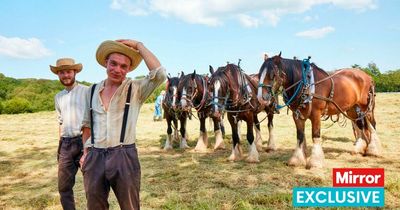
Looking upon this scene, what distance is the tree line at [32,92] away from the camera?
38469 mm

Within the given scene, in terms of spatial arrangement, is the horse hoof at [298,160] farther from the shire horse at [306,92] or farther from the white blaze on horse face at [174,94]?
the white blaze on horse face at [174,94]

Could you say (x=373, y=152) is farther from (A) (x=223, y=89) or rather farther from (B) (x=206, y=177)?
(B) (x=206, y=177)

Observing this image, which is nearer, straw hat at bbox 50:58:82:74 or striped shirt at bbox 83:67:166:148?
striped shirt at bbox 83:67:166:148

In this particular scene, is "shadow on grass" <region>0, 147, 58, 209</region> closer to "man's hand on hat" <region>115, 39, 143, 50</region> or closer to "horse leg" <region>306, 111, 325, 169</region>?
"man's hand on hat" <region>115, 39, 143, 50</region>

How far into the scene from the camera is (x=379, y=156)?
26.8 feet

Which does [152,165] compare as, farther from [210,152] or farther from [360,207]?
[360,207]

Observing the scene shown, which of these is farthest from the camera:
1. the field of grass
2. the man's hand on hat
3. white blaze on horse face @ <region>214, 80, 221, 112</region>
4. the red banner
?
white blaze on horse face @ <region>214, 80, 221, 112</region>

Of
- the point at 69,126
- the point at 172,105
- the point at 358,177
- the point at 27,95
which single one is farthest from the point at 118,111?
the point at 27,95

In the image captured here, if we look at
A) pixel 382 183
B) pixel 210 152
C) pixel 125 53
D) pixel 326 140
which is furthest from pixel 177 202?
pixel 326 140

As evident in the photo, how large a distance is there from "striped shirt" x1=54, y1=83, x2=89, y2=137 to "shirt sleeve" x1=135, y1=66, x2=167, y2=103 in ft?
6.03

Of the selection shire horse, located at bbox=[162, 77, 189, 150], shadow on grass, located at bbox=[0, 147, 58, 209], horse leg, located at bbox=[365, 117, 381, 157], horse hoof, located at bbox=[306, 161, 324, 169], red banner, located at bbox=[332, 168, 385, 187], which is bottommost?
shadow on grass, located at bbox=[0, 147, 58, 209]

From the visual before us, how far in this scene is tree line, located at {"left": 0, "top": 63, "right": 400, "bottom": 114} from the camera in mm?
38469

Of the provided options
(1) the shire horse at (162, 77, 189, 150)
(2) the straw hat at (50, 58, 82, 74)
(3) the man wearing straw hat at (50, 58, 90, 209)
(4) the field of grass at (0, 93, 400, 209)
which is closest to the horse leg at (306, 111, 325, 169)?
(4) the field of grass at (0, 93, 400, 209)

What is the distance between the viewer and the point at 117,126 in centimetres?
290
